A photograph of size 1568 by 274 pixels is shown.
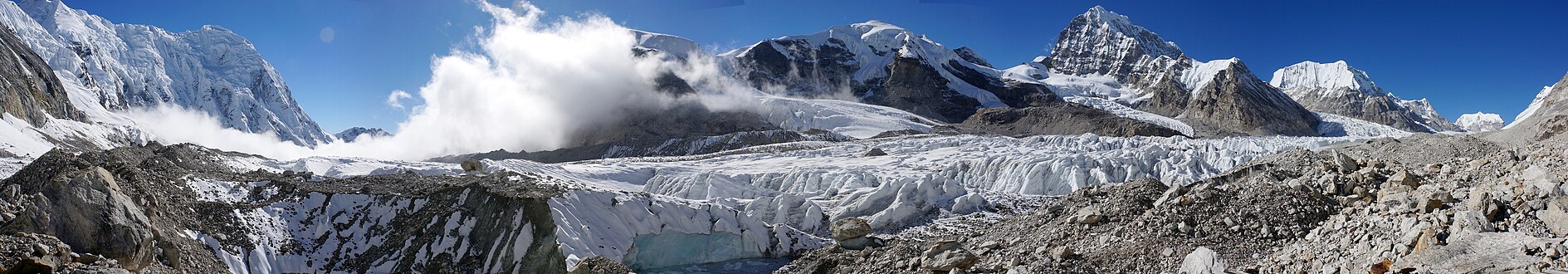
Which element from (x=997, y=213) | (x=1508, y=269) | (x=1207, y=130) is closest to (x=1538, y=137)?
(x=997, y=213)

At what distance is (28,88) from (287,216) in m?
95.3

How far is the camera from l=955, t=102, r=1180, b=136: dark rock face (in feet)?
392

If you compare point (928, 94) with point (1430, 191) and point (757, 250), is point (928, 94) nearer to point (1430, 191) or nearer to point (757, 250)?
point (757, 250)

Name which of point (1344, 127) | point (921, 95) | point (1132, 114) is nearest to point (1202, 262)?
point (1132, 114)

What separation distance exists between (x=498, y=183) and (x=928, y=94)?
520ft

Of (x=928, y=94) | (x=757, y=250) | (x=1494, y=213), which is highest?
(x=928, y=94)

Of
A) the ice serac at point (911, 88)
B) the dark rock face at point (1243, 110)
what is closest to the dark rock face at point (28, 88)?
the ice serac at point (911, 88)

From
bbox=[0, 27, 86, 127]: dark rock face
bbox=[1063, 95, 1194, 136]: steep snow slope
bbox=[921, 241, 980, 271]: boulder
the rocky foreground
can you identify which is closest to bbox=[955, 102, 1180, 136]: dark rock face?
bbox=[1063, 95, 1194, 136]: steep snow slope

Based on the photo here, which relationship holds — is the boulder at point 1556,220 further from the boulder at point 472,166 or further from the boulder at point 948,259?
the boulder at point 472,166

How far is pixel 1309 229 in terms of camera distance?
38.0ft

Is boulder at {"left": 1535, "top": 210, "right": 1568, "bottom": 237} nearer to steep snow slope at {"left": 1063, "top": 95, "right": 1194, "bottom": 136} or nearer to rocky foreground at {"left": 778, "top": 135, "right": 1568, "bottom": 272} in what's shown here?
rocky foreground at {"left": 778, "top": 135, "right": 1568, "bottom": 272}

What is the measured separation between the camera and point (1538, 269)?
6555 millimetres

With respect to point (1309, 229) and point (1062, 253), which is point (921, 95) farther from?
point (1309, 229)

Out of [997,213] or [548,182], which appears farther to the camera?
[997,213]
